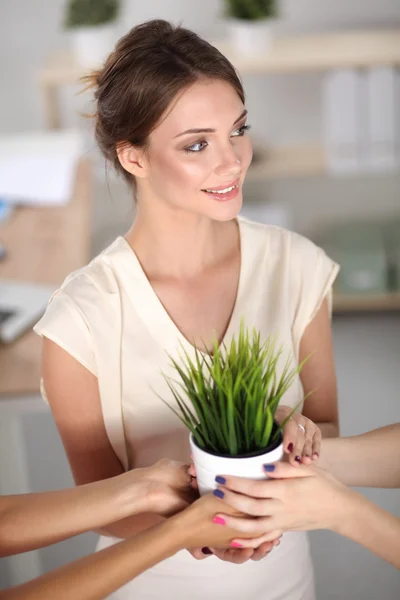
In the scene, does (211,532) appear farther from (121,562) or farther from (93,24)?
(93,24)

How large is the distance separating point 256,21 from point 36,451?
1.56 metres

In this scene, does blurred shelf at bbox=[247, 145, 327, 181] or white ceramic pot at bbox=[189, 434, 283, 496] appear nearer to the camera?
white ceramic pot at bbox=[189, 434, 283, 496]

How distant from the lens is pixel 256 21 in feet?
9.25

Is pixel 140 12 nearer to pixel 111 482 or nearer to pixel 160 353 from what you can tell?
pixel 160 353

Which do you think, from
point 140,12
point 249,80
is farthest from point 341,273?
point 140,12

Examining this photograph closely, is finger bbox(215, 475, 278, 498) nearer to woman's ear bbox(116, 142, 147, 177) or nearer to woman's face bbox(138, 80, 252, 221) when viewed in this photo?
woman's face bbox(138, 80, 252, 221)

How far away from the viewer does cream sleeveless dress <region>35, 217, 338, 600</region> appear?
1315 mm

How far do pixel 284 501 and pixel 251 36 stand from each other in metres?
2.16

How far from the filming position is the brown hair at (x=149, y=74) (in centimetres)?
116

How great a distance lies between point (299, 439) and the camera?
108 centimetres

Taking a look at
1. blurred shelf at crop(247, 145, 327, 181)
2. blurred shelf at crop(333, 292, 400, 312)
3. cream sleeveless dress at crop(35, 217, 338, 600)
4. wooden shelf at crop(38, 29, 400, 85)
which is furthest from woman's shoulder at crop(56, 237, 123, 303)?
blurred shelf at crop(333, 292, 400, 312)

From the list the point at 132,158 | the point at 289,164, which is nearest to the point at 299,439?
the point at 132,158

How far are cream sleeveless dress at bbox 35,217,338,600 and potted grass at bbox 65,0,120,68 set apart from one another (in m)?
1.65

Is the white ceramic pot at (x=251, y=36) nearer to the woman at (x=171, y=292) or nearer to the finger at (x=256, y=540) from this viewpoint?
the woman at (x=171, y=292)
